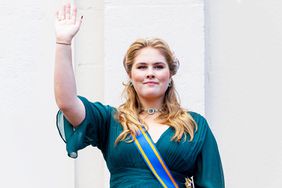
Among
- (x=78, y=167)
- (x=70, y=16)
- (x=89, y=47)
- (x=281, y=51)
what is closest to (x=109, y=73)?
(x=89, y=47)

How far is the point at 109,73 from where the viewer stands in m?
5.56

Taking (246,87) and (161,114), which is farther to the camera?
(246,87)

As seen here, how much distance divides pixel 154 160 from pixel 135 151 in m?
0.10

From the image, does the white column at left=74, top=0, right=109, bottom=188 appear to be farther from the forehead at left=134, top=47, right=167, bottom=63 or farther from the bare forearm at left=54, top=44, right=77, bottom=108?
the bare forearm at left=54, top=44, right=77, bottom=108

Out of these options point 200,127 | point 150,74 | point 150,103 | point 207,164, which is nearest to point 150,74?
point 150,74

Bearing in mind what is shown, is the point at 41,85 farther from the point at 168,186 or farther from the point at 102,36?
the point at 168,186

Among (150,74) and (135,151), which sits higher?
(150,74)

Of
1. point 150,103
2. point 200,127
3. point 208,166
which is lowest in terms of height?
point 208,166

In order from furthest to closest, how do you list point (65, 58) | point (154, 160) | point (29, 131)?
1. point (29, 131)
2. point (154, 160)
3. point (65, 58)

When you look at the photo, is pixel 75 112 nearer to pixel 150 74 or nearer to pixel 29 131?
pixel 150 74

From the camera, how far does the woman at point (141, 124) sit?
13.6 feet

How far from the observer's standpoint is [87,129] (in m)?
4.25

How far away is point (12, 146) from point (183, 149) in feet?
5.81

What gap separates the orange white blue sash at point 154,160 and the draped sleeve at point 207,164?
0.59 ft
